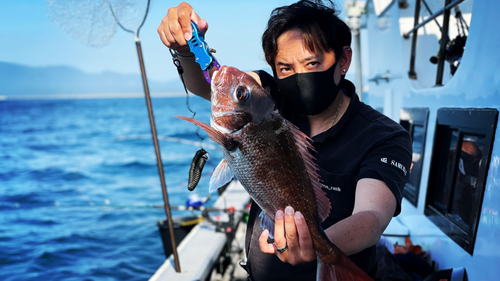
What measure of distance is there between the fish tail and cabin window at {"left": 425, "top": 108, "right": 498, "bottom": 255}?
6.78 feet

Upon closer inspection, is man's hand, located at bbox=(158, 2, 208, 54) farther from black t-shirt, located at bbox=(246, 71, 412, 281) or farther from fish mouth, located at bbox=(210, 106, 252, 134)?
black t-shirt, located at bbox=(246, 71, 412, 281)

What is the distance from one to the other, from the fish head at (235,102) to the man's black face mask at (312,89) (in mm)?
385

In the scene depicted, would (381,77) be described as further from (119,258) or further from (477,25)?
(119,258)

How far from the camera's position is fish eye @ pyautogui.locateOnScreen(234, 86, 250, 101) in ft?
5.71

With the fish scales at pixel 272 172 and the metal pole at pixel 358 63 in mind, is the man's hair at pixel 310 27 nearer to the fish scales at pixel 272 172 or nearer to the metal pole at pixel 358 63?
the fish scales at pixel 272 172

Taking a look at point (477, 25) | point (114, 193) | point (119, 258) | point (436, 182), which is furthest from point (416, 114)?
point (114, 193)

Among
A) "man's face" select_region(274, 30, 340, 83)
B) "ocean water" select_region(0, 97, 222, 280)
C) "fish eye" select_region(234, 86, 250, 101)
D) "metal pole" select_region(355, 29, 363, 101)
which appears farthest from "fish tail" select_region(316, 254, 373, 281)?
"metal pole" select_region(355, 29, 363, 101)

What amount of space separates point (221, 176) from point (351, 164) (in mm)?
Answer: 783

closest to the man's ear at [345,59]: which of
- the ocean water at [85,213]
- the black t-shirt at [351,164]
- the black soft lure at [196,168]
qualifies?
the black t-shirt at [351,164]

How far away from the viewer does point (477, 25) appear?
10.3ft

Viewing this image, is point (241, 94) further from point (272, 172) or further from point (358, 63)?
point (358, 63)

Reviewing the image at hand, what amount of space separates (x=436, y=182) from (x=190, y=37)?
160 inches

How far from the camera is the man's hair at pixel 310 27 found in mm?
2041

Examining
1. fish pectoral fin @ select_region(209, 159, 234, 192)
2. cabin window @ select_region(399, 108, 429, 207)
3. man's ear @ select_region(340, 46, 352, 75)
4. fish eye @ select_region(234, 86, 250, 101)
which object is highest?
man's ear @ select_region(340, 46, 352, 75)
